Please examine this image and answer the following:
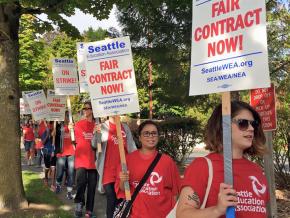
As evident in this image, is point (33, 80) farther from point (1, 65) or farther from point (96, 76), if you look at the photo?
point (96, 76)

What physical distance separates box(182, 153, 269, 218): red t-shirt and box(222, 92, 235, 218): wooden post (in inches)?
2.1

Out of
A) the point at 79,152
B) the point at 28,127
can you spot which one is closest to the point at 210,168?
the point at 79,152

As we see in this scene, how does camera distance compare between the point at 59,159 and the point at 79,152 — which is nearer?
the point at 79,152

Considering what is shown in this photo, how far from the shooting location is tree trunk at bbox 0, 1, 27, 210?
30.1ft

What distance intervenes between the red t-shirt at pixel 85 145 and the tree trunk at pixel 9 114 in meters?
1.29

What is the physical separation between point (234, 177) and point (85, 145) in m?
6.23

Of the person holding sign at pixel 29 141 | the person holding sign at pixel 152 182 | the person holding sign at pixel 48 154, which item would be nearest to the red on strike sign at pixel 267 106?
the person holding sign at pixel 152 182

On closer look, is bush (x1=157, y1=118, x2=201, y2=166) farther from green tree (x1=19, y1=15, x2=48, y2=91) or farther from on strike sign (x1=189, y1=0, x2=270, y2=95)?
green tree (x1=19, y1=15, x2=48, y2=91)

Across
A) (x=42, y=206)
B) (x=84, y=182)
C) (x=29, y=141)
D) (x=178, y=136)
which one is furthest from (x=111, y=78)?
(x=29, y=141)

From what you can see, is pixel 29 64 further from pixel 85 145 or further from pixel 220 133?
pixel 220 133

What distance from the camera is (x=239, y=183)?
2834mm

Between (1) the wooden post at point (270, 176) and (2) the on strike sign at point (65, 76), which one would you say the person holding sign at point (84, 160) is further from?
(2) the on strike sign at point (65, 76)

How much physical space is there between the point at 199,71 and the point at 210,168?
0.75m

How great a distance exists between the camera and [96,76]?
6.31m
